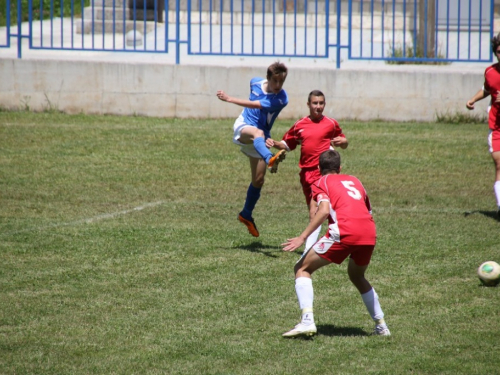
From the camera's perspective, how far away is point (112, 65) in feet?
53.5

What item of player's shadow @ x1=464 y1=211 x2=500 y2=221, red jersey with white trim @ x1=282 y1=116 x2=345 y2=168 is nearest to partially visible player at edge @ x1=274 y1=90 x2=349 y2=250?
red jersey with white trim @ x1=282 y1=116 x2=345 y2=168

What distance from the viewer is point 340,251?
19.1ft

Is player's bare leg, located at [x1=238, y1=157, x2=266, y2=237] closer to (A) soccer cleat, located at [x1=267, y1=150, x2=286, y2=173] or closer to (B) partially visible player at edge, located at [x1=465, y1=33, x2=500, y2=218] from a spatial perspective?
(A) soccer cleat, located at [x1=267, y1=150, x2=286, y2=173]

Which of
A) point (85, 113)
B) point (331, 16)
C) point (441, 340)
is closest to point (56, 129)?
point (85, 113)

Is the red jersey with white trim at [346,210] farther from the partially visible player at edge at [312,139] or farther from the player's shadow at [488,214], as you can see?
the player's shadow at [488,214]

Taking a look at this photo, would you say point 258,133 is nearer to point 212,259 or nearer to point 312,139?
point 312,139

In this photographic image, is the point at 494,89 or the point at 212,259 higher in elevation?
the point at 494,89

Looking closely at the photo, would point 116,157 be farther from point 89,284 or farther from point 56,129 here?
point 89,284

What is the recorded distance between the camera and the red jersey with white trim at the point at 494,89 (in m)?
10.1

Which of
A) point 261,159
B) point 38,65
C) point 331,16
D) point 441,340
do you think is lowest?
point 441,340

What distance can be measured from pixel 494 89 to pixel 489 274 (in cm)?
366

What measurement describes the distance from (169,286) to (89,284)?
73 centimetres

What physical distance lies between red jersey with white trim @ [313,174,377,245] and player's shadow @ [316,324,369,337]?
0.76 m

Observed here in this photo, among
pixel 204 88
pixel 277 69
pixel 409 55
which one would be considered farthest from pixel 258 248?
pixel 409 55
